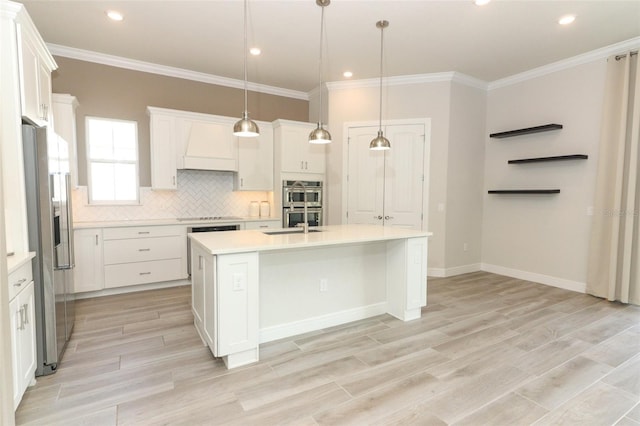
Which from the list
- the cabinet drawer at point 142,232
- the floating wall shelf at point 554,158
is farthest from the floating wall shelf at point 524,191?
the cabinet drawer at point 142,232

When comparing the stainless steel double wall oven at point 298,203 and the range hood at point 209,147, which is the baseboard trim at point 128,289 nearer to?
the range hood at point 209,147

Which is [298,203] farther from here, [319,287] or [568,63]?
[568,63]

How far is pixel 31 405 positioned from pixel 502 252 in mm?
5803

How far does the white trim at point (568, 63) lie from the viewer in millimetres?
3949

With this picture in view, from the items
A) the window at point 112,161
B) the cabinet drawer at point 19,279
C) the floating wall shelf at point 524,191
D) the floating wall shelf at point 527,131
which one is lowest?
the cabinet drawer at point 19,279

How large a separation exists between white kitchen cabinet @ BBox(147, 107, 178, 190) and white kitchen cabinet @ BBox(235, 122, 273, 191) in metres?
0.94

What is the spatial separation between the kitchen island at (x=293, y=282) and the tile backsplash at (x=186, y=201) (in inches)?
82.8

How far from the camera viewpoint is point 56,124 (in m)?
3.79

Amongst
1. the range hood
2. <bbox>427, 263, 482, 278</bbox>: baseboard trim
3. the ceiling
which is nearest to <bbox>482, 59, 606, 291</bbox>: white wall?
<bbox>427, 263, 482, 278</bbox>: baseboard trim

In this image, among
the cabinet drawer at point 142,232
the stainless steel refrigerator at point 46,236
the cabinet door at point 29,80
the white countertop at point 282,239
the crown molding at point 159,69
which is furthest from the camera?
the crown molding at point 159,69

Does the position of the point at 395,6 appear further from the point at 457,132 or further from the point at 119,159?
the point at 119,159

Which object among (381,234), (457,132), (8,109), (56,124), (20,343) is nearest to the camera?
(20,343)

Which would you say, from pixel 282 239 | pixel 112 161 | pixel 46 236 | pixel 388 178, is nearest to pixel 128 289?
pixel 112 161

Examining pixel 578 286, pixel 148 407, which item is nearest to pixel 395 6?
pixel 148 407
